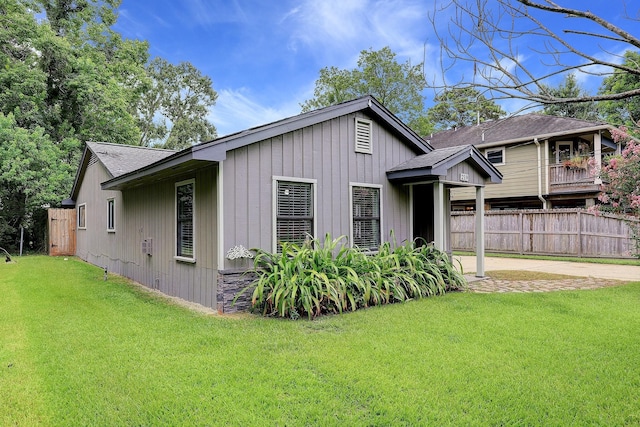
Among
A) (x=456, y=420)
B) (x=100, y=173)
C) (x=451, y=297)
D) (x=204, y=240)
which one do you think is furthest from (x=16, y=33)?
(x=456, y=420)

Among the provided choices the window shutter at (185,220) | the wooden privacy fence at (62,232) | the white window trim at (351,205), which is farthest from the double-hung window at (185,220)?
the wooden privacy fence at (62,232)

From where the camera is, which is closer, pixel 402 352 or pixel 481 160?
Answer: pixel 402 352

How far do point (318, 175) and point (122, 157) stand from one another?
317 inches

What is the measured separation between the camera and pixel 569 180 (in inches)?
624

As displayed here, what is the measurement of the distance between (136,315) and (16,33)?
17288 millimetres

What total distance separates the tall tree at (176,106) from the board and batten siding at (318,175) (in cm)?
2375

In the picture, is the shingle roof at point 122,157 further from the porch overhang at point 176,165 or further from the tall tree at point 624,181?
the tall tree at point 624,181

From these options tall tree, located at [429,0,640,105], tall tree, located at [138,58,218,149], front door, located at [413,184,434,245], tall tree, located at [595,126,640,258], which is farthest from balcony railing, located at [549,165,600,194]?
tall tree, located at [138,58,218,149]

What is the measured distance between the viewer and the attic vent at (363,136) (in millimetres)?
7453

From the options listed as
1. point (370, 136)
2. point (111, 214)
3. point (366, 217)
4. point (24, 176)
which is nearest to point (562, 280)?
point (366, 217)

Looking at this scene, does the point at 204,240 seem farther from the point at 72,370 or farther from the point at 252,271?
the point at 72,370

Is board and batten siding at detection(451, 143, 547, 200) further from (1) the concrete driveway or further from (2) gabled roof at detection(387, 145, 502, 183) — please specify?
(2) gabled roof at detection(387, 145, 502, 183)

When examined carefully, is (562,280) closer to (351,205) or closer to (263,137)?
(351,205)

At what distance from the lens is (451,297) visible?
6672mm
